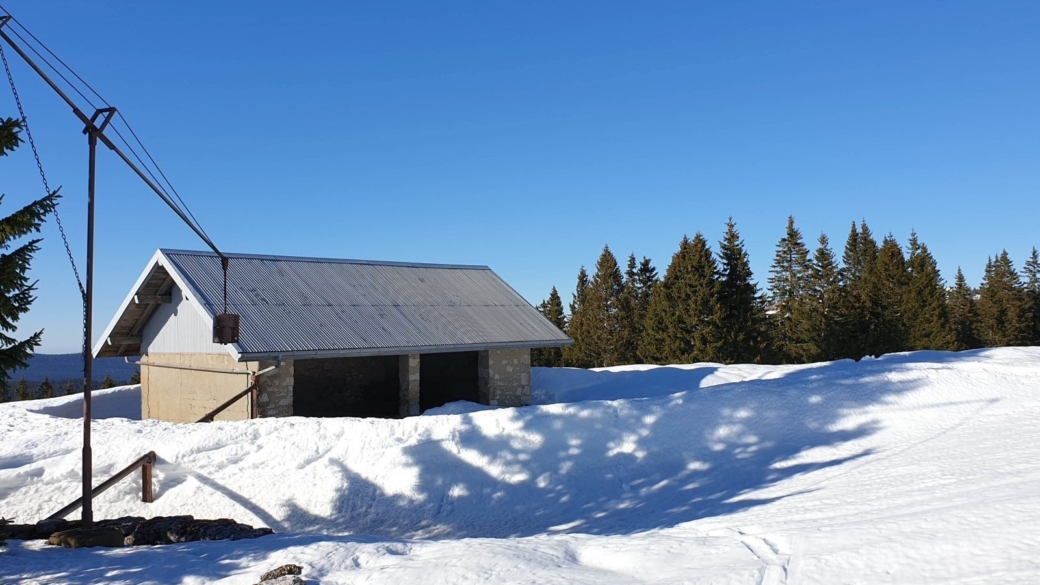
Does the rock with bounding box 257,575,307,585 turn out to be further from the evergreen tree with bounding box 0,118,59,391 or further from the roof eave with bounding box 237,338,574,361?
the roof eave with bounding box 237,338,574,361

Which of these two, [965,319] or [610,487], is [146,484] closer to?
[610,487]

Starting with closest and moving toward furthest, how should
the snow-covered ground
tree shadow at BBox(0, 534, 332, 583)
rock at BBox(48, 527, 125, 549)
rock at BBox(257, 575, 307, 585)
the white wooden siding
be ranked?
rock at BBox(257, 575, 307, 585) → the snow-covered ground → tree shadow at BBox(0, 534, 332, 583) → rock at BBox(48, 527, 125, 549) → the white wooden siding

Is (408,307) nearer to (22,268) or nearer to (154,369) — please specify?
(154,369)

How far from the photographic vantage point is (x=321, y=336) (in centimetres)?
1625

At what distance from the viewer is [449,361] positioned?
2197cm

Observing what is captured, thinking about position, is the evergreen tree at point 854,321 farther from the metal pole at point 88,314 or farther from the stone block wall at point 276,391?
the metal pole at point 88,314

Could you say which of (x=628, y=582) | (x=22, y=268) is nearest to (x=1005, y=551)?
(x=628, y=582)

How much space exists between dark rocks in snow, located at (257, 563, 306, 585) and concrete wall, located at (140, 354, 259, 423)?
9042 mm

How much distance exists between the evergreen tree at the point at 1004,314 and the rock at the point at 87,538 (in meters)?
53.7

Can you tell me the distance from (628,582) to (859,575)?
1.82 meters

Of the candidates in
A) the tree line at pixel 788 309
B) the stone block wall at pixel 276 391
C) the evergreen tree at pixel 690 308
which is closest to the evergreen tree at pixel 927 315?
the tree line at pixel 788 309

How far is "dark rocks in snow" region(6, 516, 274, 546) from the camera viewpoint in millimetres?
8875

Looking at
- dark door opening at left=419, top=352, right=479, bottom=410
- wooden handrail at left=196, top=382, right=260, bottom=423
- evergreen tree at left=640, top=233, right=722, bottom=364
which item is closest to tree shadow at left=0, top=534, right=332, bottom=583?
wooden handrail at left=196, top=382, right=260, bottom=423

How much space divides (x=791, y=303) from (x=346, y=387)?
34.3 metres
